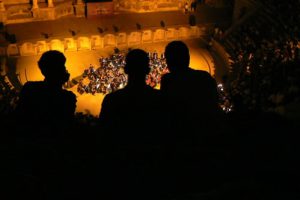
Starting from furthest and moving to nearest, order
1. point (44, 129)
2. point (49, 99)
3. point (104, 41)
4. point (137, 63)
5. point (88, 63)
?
point (104, 41), point (88, 63), point (49, 99), point (137, 63), point (44, 129)

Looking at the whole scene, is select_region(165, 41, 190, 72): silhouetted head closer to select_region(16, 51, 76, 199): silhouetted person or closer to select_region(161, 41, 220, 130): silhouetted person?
select_region(161, 41, 220, 130): silhouetted person

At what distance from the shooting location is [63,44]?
70.1 ft

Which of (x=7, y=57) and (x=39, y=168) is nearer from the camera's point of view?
(x=39, y=168)

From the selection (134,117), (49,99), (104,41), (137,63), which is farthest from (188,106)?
(104,41)

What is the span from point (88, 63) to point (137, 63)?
15.2 m

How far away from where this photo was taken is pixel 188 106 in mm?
6484

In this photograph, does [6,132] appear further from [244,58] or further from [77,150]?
A: [244,58]

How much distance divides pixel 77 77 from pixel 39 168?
1555 cm

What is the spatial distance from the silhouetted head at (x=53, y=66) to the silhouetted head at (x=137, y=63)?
1.14 m

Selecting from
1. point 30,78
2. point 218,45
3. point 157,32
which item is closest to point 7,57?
point 30,78

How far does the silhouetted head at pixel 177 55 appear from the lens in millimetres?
6473

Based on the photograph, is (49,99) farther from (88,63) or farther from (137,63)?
(88,63)

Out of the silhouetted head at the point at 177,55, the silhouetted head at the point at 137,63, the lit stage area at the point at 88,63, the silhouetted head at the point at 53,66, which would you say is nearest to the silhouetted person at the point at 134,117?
the silhouetted head at the point at 137,63

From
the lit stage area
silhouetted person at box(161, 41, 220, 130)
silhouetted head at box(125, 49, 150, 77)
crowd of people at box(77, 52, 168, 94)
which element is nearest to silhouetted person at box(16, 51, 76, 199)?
silhouetted head at box(125, 49, 150, 77)
